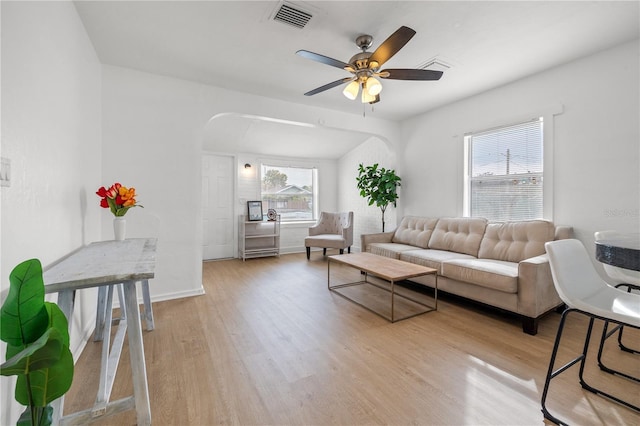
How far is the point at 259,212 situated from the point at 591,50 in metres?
5.06

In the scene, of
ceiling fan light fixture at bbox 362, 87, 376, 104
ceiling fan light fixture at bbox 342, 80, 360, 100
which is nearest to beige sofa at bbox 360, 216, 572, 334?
ceiling fan light fixture at bbox 362, 87, 376, 104

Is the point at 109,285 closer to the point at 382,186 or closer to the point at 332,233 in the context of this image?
the point at 382,186

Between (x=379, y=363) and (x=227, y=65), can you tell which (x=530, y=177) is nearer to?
(x=379, y=363)

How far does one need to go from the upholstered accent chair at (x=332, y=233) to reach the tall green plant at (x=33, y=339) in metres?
4.57

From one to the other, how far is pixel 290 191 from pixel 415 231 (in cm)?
308

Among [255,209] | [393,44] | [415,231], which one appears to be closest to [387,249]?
[415,231]

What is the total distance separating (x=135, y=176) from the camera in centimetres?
298

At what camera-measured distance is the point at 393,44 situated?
6.33 ft

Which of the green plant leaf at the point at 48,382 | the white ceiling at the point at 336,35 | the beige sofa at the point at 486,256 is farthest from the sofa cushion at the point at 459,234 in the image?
the green plant leaf at the point at 48,382

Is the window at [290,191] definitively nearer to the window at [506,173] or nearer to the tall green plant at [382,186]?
the tall green plant at [382,186]

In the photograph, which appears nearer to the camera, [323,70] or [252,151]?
[323,70]

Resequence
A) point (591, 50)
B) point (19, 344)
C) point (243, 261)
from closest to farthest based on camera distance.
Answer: point (19, 344) < point (591, 50) < point (243, 261)

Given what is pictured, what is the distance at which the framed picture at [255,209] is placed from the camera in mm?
5637

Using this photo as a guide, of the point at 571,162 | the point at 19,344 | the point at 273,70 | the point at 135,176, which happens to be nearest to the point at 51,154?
the point at 19,344
